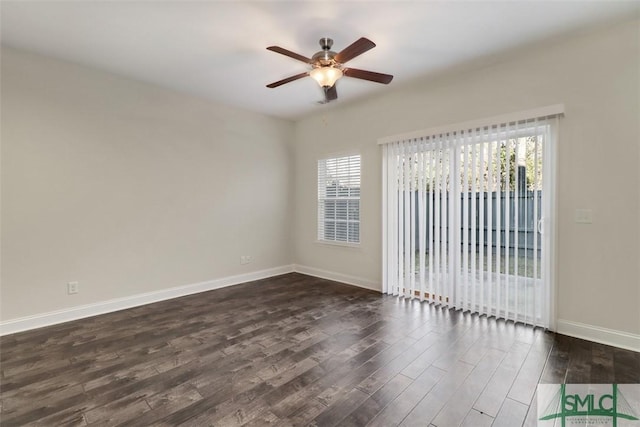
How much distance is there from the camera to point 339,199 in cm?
499

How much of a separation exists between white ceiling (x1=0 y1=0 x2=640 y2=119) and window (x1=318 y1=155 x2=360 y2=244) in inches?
68.0

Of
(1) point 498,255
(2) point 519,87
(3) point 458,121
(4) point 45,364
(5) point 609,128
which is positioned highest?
(2) point 519,87

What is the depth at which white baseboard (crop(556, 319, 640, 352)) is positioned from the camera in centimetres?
255

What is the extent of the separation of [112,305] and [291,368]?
8.52 ft

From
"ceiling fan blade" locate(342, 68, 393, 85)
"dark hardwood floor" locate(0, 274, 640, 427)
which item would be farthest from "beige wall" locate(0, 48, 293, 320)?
"ceiling fan blade" locate(342, 68, 393, 85)

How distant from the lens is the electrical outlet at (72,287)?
10.8ft

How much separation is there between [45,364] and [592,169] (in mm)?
4986

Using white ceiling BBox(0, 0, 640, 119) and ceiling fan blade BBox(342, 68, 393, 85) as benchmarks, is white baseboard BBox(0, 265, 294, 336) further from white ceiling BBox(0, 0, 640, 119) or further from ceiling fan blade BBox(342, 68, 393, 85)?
ceiling fan blade BBox(342, 68, 393, 85)

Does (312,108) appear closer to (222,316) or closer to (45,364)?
(222,316)

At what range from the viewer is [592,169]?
9.04 feet

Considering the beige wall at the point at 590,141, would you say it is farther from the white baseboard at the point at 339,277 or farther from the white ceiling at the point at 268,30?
the white baseboard at the point at 339,277

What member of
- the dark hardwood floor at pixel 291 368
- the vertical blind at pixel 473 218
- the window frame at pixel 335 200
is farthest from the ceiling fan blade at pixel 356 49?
the dark hardwood floor at pixel 291 368

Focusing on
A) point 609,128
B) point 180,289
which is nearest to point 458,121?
point 609,128

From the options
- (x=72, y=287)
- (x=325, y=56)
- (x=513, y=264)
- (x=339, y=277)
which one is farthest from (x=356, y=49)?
(x=72, y=287)
